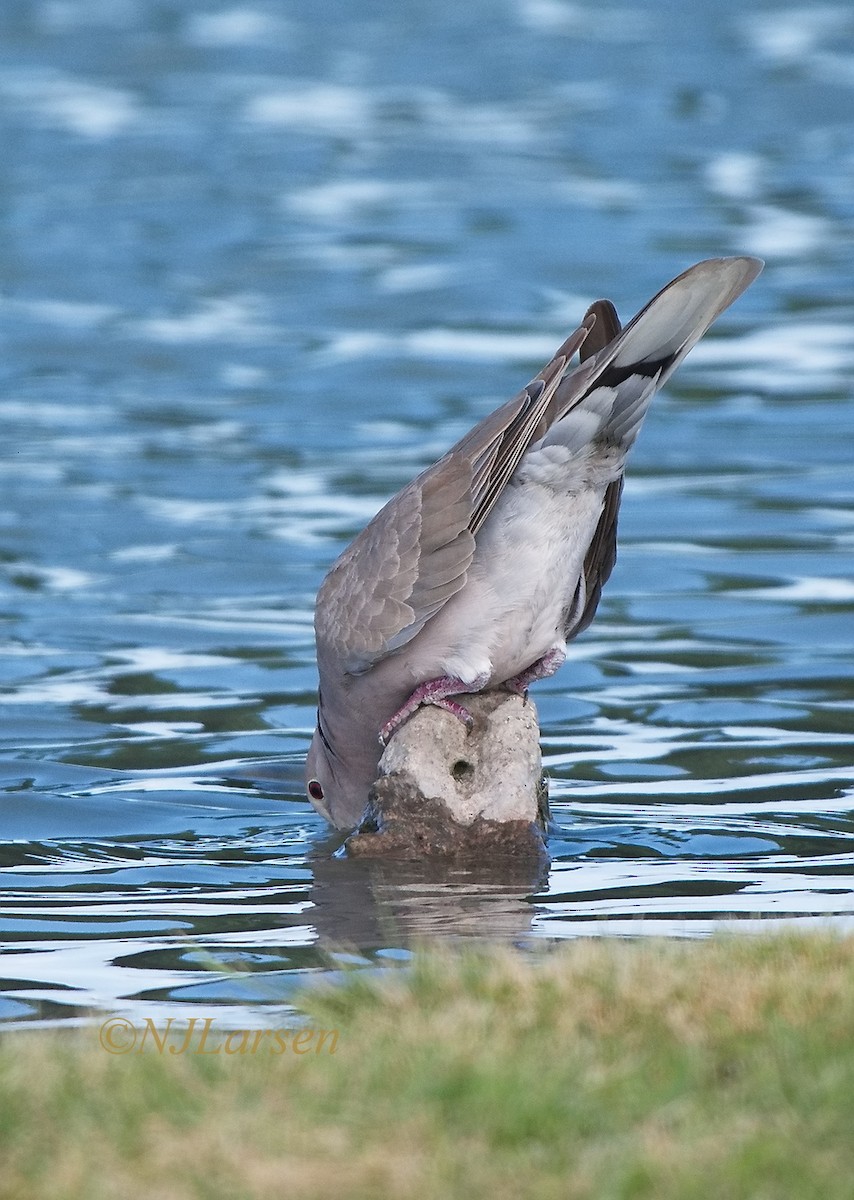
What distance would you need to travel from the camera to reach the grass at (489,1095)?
10.5 ft

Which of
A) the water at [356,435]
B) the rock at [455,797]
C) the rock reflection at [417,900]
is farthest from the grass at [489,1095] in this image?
the rock at [455,797]

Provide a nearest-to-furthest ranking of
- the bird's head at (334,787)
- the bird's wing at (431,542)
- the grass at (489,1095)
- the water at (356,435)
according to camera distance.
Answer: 1. the grass at (489,1095)
2. the water at (356,435)
3. the bird's wing at (431,542)
4. the bird's head at (334,787)

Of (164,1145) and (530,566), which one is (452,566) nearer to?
(530,566)

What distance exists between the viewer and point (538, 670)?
6617mm

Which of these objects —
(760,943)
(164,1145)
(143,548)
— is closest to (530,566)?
(760,943)

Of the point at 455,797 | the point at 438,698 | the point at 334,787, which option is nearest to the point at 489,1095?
the point at 455,797

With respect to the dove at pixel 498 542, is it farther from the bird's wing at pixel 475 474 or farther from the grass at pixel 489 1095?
the grass at pixel 489 1095

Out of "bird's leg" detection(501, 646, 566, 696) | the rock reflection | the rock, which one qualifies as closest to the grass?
the rock reflection

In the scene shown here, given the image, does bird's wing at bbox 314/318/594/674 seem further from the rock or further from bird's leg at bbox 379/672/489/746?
the rock

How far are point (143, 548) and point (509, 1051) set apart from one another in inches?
341

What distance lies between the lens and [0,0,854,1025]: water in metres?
5.91

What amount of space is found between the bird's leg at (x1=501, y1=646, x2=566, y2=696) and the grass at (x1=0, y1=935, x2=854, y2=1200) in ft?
7.99

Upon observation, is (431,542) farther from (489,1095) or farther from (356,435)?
(356,435)

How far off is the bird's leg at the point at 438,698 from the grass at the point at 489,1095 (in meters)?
2.24
